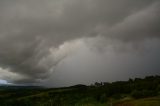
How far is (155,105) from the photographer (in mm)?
136875

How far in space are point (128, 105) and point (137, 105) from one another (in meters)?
7.32

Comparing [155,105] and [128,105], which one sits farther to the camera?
[128,105]

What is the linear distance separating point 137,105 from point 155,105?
11.1 metres

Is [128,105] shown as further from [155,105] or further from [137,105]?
[155,105]

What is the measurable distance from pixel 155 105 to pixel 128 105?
18.3 metres

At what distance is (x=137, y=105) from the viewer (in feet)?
473

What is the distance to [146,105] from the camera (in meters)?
139

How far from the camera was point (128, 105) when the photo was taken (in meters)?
150

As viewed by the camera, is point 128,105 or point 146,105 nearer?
point 146,105

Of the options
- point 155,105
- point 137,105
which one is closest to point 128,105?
point 137,105

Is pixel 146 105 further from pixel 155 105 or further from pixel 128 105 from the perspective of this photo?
pixel 128 105

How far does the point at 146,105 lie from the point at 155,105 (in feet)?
15.9

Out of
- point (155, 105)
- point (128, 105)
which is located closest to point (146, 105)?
point (155, 105)
